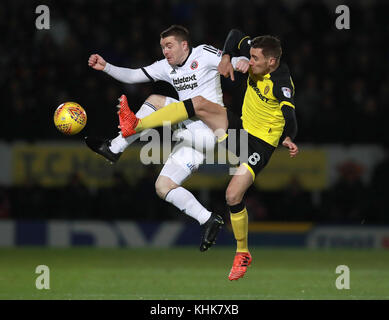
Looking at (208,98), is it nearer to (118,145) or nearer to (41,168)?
(118,145)

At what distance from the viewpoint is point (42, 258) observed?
13.6 m

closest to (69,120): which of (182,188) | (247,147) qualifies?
(182,188)

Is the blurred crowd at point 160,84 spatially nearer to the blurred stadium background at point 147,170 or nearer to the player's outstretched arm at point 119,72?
the blurred stadium background at point 147,170

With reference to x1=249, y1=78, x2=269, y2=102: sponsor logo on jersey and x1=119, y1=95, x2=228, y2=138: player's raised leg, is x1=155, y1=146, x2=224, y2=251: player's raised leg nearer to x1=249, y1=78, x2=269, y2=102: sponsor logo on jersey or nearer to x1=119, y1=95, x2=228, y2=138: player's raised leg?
x1=119, y1=95, x2=228, y2=138: player's raised leg

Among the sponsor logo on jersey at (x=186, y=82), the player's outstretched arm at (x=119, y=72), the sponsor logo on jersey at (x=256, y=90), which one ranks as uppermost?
the player's outstretched arm at (x=119, y=72)

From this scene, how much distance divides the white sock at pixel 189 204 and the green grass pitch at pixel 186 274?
3.24ft

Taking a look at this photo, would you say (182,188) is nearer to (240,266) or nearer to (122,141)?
(122,141)

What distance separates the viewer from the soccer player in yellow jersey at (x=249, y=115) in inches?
340

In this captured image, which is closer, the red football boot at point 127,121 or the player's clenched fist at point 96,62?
the red football boot at point 127,121

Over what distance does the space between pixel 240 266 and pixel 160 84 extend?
6.82 m

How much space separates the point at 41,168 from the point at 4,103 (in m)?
1.34

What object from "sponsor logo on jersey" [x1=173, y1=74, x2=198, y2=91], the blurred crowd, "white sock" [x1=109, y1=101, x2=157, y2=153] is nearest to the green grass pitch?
the blurred crowd

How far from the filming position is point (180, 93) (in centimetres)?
937

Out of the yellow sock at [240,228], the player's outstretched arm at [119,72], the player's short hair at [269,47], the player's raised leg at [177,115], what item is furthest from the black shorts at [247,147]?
the player's outstretched arm at [119,72]
